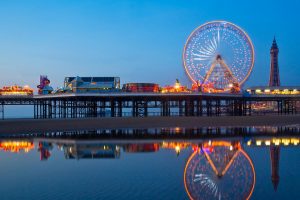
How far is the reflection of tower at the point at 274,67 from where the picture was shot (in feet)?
413

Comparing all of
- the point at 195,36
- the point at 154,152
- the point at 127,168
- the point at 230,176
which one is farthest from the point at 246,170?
the point at 195,36

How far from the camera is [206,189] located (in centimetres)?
1241

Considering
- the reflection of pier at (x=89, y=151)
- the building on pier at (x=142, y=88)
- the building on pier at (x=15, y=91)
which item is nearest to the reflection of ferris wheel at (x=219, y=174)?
the reflection of pier at (x=89, y=151)

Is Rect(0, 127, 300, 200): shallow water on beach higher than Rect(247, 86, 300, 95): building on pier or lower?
lower

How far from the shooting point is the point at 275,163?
658 inches

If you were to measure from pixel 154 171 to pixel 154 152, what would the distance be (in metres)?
5.45

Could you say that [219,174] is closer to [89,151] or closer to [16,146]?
[89,151]

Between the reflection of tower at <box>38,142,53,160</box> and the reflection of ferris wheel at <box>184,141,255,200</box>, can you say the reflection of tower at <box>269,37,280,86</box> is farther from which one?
the reflection of ferris wheel at <box>184,141,255,200</box>

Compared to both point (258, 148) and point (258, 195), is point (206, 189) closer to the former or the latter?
point (258, 195)

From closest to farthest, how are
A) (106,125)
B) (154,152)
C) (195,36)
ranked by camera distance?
(154,152), (106,125), (195,36)

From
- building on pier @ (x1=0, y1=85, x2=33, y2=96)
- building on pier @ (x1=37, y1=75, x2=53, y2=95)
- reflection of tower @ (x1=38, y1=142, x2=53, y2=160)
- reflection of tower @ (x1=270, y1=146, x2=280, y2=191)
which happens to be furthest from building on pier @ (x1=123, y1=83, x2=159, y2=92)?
reflection of tower @ (x1=270, y1=146, x2=280, y2=191)

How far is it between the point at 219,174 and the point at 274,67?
12895cm

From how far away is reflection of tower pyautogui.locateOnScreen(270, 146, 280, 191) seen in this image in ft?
43.3

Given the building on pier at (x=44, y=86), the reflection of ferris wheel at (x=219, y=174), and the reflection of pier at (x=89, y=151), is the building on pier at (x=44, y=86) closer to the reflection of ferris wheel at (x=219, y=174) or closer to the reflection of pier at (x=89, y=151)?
the reflection of pier at (x=89, y=151)
